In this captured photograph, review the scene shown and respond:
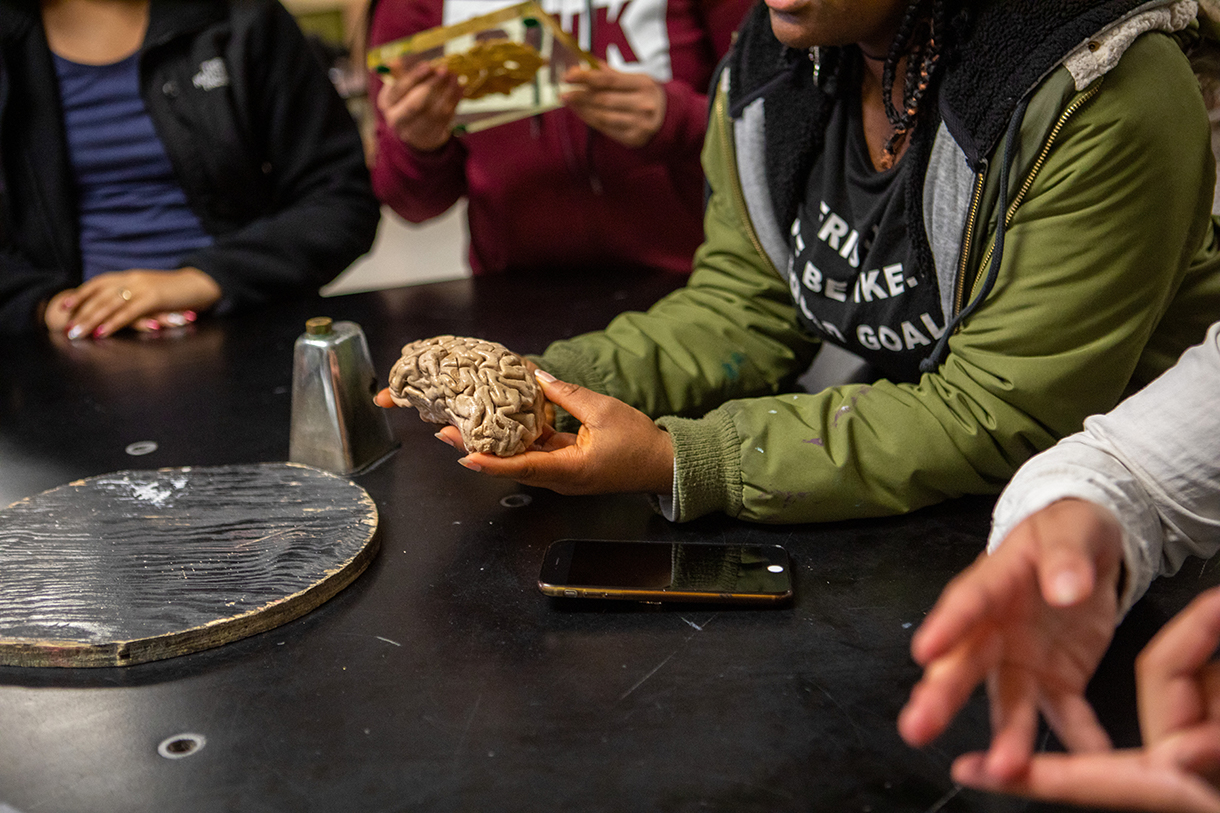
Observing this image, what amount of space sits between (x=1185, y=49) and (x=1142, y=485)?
45cm

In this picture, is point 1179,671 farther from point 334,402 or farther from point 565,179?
point 565,179

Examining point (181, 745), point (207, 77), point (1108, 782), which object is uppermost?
point (207, 77)

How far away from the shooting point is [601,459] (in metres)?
0.91

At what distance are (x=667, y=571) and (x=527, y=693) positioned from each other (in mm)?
179

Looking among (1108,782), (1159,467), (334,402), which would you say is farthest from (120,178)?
(1108,782)

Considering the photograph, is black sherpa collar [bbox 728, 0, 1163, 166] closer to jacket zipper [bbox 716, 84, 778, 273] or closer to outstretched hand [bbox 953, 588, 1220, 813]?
jacket zipper [bbox 716, 84, 778, 273]

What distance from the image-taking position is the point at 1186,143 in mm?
855

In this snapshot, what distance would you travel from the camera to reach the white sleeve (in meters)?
0.71

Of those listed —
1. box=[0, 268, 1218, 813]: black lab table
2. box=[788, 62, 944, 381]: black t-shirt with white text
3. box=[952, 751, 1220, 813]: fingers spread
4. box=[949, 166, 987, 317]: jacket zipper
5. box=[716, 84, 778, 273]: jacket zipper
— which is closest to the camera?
box=[952, 751, 1220, 813]: fingers spread

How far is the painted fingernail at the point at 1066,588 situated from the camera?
1.67ft

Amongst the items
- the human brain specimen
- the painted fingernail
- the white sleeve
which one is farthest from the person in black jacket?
the painted fingernail

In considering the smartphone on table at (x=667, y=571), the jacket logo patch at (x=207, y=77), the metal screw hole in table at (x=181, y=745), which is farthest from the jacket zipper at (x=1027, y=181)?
the jacket logo patch at (x=207, y=77)

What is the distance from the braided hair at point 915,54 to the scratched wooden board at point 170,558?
0.65 metres

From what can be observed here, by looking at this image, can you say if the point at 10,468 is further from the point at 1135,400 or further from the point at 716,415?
the point at 1135,400
